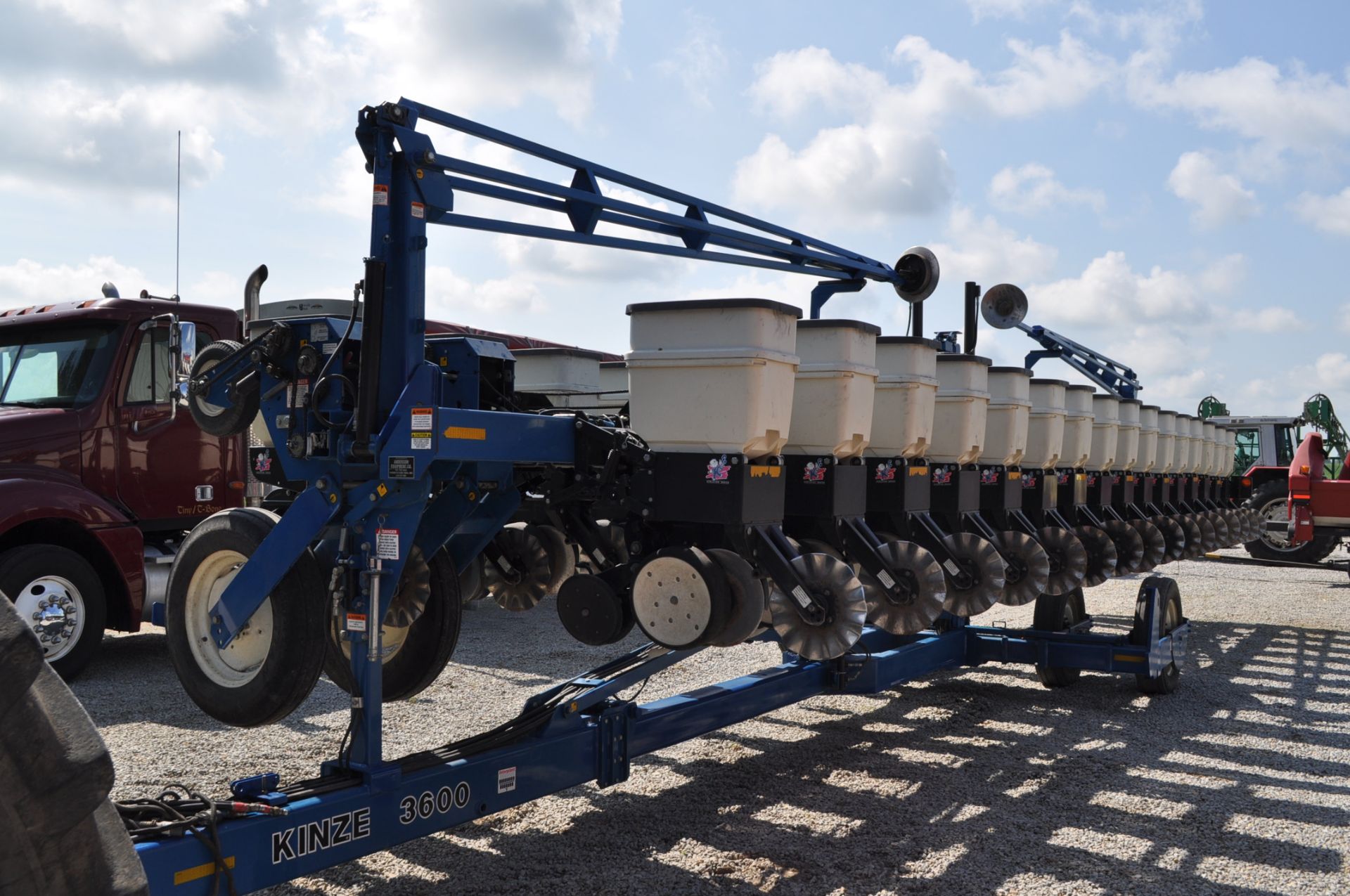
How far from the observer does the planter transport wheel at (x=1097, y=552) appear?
804 cm

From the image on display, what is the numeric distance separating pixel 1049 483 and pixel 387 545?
5.20m

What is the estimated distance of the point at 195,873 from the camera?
313 centimetres

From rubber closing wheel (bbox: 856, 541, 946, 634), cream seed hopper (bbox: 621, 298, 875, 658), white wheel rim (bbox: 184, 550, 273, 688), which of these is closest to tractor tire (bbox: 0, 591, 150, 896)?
white wheel rim (bbox: 184, 550, 273, 688)

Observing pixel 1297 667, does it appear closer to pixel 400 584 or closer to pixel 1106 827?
pixel 1106 827

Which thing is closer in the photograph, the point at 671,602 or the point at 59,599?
the point at 671,602

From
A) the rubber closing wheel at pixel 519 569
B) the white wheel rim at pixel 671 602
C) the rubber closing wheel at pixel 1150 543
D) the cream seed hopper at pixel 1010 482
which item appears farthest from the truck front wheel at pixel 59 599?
the rubber closing wheel at pixel 1150 543

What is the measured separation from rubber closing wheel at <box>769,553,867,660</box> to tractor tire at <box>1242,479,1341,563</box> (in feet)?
Answer: 49.8

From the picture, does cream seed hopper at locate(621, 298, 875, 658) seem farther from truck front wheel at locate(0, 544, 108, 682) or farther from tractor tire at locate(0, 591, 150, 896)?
truck front wheel at locate(0, 544, 108, 682)

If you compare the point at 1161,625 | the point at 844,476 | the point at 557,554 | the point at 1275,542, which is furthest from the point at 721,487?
the point at 1275,542

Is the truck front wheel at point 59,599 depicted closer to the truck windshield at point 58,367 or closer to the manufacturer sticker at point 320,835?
the truck windshield at point 58,367

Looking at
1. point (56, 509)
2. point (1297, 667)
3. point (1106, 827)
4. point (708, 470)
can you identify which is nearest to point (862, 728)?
point (1106, 827)

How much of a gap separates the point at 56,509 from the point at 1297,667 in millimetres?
8958

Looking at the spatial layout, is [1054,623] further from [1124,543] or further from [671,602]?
[671,602]

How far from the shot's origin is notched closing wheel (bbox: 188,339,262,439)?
429 cm
